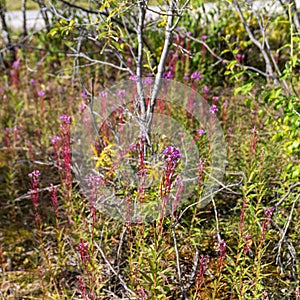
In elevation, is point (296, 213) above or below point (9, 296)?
above

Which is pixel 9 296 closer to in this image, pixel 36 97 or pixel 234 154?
pixel 234 154

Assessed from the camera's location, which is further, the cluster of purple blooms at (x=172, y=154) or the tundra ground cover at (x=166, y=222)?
the tundra ground cover at (x=166, y=222)

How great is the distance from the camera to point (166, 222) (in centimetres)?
202

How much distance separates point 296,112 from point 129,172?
971mm

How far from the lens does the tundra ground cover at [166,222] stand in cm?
198

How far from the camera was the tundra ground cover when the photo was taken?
1.98m

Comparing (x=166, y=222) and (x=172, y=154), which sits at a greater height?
(x=172, y=154)

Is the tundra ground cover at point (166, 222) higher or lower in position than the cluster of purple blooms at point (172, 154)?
lower

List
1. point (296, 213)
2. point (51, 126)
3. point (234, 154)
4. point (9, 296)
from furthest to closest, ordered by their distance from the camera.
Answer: point (51, 126) < point (234, 154) < point (296, 213) < point (9, 296)

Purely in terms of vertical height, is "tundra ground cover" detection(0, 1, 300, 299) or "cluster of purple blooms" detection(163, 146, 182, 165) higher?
"cluster of purple blooms" detection(163, 146, 182, 165)

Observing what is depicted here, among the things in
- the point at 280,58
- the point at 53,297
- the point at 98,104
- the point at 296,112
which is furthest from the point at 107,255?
the point at 280,58

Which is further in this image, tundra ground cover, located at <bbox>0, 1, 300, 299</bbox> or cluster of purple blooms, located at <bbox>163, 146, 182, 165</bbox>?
tundra ground cover, located at <bbox>0, 1, 300, 299</bbox>

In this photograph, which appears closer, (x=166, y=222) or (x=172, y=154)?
(x=172, y=154)

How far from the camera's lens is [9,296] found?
91.9 inches
